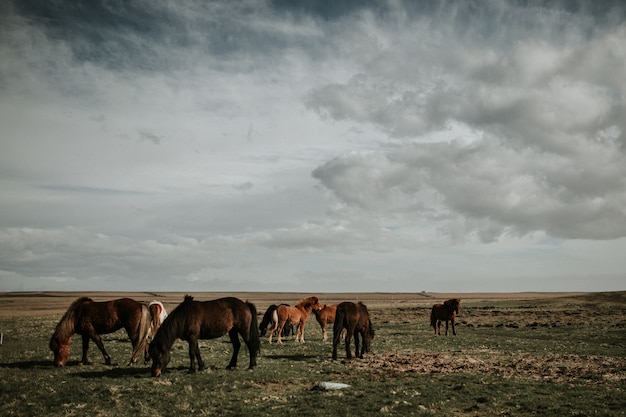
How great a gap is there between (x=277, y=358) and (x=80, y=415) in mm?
10301

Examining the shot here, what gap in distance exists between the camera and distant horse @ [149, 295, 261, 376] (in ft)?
48.3

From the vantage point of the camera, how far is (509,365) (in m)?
17.7

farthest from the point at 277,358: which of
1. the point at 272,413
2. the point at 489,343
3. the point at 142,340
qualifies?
the point at 489,343

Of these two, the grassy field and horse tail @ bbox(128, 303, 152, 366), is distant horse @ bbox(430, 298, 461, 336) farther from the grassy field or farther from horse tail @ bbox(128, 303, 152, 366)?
horse tail @ bbox(128, 303, 152, 366)

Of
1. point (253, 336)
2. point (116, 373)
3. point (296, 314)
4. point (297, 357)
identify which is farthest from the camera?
point (296, 314)

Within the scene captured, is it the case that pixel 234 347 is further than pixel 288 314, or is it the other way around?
pixel 288 314

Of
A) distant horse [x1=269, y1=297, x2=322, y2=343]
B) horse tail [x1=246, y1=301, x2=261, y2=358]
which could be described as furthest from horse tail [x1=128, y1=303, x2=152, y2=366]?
distant horse [x1=269, y1=297, x2=322, y2=343]

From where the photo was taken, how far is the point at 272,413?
35.5ft

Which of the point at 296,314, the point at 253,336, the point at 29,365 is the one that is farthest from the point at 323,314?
the point at 29,365

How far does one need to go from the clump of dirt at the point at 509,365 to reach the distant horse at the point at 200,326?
5011 millimetres

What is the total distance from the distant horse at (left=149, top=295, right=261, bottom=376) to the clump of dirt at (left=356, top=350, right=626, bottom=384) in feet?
16.4

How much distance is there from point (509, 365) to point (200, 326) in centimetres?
1249

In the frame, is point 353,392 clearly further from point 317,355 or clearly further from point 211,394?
point 317,355

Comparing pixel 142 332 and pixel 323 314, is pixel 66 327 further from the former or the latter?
pixel 323 314
